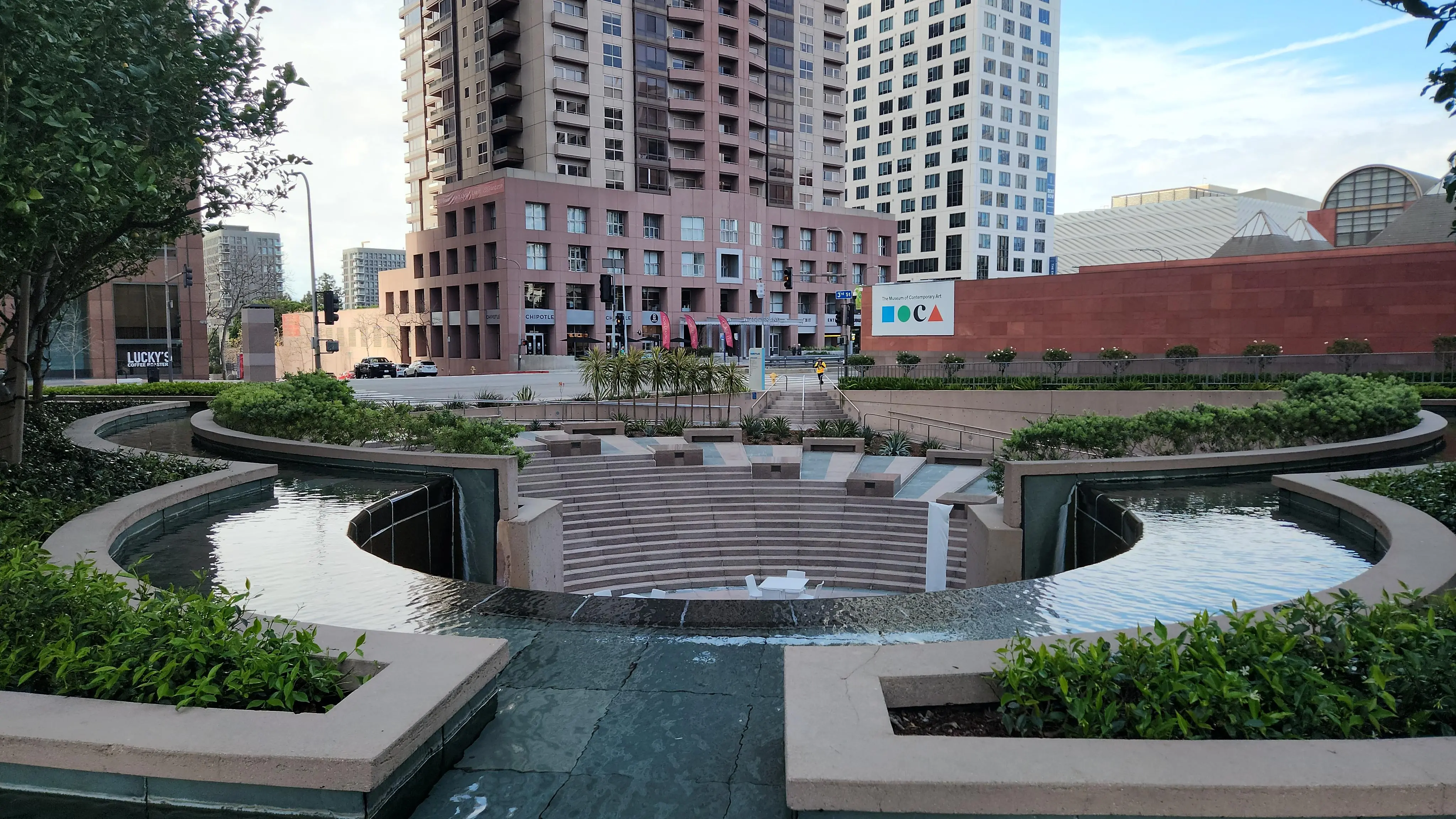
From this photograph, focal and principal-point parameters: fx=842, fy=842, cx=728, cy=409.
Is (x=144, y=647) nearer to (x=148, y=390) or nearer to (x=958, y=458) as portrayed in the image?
(x=958, y=458)

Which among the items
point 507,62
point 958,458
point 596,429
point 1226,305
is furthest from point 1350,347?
point 507,62

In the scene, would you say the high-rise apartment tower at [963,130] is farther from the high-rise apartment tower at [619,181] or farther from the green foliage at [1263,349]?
the green foliage at [1263,349]

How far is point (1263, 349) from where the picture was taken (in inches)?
1432

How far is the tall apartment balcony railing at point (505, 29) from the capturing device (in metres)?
73.1

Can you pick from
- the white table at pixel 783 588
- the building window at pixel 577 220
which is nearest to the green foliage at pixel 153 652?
the white table at pixel 783 588

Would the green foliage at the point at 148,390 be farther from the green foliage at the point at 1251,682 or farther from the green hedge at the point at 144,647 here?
the green foliage at the point at 1251,682

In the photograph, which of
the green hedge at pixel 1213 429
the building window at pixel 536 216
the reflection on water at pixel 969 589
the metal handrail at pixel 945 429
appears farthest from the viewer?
the building window at pixel 536 216

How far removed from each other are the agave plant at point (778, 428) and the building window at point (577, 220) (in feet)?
154

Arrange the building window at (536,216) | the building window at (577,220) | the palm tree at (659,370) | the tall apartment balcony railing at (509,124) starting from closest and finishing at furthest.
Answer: the palm tree at (659,370), the building window at (536,216), the building window at (577,220), the tall apartment balcony railing at (509,124)

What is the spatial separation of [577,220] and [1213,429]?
6244 centimetres

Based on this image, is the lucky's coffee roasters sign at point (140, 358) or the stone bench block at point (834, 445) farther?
the lucky's coffee roasters sign at point (140, 358)

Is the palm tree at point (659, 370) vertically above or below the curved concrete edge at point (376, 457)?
above

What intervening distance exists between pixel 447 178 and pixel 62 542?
81874mm

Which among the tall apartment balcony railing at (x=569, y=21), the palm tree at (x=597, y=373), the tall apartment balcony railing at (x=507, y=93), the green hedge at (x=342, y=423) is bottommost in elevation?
the green hedge at (x=342, y=423)
